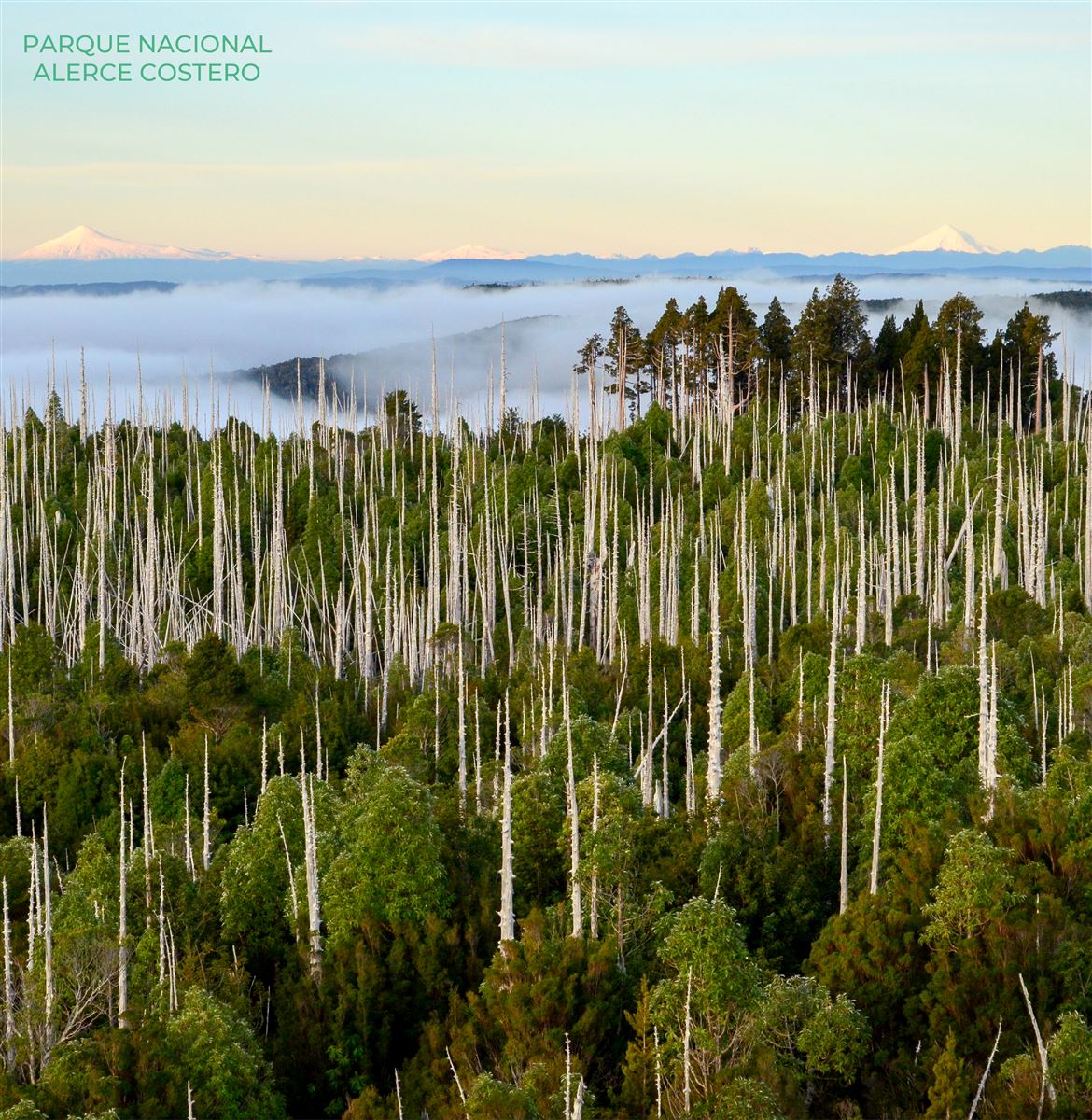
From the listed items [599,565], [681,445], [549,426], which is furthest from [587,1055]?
[549,426]

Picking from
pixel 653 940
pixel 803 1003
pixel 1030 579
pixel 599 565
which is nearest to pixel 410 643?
pixel 599 565

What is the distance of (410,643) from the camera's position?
74.4 m

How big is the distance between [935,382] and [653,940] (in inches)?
2953

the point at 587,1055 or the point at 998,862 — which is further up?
the point at 998,862

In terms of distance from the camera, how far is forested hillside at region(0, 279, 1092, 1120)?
3106 cm

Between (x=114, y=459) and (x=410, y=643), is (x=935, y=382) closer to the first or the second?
(x=410, y=643)

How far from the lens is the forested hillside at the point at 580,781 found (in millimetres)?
31062

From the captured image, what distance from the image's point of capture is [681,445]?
333 feet

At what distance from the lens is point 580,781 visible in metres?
44.0

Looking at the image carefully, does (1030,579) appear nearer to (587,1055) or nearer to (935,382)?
(935,382)

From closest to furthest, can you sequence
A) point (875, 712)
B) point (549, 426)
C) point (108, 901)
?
point (108, 901)
point (875, 712)
point (549, 426)

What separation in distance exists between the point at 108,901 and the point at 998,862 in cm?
2100

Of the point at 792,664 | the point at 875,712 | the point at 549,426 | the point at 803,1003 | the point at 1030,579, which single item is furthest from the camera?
the point at 549,426

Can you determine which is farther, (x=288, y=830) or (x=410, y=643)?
(x=410, y=643)
